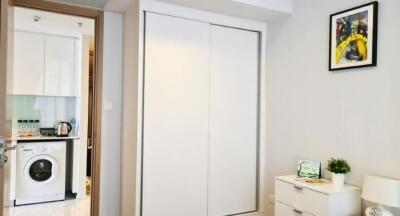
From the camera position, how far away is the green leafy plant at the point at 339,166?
88.8 inches

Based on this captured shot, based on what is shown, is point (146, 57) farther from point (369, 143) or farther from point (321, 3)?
point (369, 143)

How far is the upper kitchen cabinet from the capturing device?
13.7 ft

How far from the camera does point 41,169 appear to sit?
402 centimetres

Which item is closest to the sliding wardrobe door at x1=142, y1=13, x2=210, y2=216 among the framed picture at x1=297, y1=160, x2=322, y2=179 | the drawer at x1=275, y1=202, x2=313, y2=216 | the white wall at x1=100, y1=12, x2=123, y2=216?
the white wall at x1=100, y1=12, x2=123, y2=216

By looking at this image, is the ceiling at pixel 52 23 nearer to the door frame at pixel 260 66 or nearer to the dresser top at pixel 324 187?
the door frame at pixel 260 66

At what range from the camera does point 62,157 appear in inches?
163

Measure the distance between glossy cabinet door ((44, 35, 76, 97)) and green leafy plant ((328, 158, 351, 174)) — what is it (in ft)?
12.3

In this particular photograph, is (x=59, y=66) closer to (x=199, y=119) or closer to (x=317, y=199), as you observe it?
(x=199, y=119)

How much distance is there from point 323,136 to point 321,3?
115 cm

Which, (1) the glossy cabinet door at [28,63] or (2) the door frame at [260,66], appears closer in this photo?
(2) the door frame at [260,66]

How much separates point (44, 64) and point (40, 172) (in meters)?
1.55

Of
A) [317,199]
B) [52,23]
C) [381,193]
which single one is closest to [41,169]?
[52,23]

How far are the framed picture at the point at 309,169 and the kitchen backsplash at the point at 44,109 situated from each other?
3.63 metres

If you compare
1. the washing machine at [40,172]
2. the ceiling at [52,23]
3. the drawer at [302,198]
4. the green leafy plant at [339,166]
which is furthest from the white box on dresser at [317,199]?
the washing machine at [40,172]
